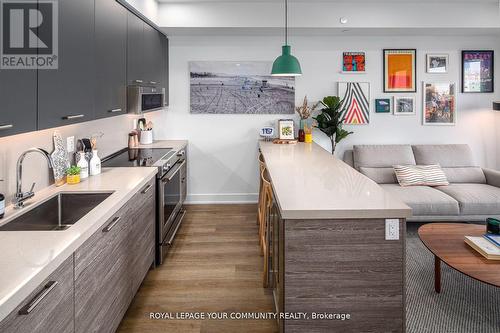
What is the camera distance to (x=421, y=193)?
4.39 metres

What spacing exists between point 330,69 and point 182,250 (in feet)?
10.7

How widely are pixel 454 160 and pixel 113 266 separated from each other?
4.68 meters

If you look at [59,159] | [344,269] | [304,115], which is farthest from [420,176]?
[59,159]

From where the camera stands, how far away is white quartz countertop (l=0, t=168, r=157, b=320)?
123 cm

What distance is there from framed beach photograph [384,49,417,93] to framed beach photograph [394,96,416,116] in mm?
112

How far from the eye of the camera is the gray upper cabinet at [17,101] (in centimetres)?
162

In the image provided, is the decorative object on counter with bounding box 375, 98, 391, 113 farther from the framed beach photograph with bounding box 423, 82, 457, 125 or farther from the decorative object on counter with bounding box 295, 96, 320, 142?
the decorative object on counter with bounding box 295, 96, 320, 142

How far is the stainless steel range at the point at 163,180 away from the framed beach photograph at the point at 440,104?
11.7ft

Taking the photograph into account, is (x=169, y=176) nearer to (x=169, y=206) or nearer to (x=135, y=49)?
(x=169, y=206)

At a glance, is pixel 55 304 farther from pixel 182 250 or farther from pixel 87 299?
pixel 182 250

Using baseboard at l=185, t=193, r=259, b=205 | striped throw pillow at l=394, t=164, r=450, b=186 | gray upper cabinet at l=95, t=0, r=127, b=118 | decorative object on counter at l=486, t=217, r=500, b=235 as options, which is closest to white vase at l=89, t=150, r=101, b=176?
gray upper cabinet at l=95, t=0, r=127, b=118

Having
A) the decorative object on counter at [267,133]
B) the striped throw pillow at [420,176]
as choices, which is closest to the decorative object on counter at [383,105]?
the striped throw pillow at [420,176]

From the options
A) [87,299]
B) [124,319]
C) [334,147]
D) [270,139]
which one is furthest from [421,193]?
[87,299]

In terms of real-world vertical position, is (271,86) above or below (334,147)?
above
